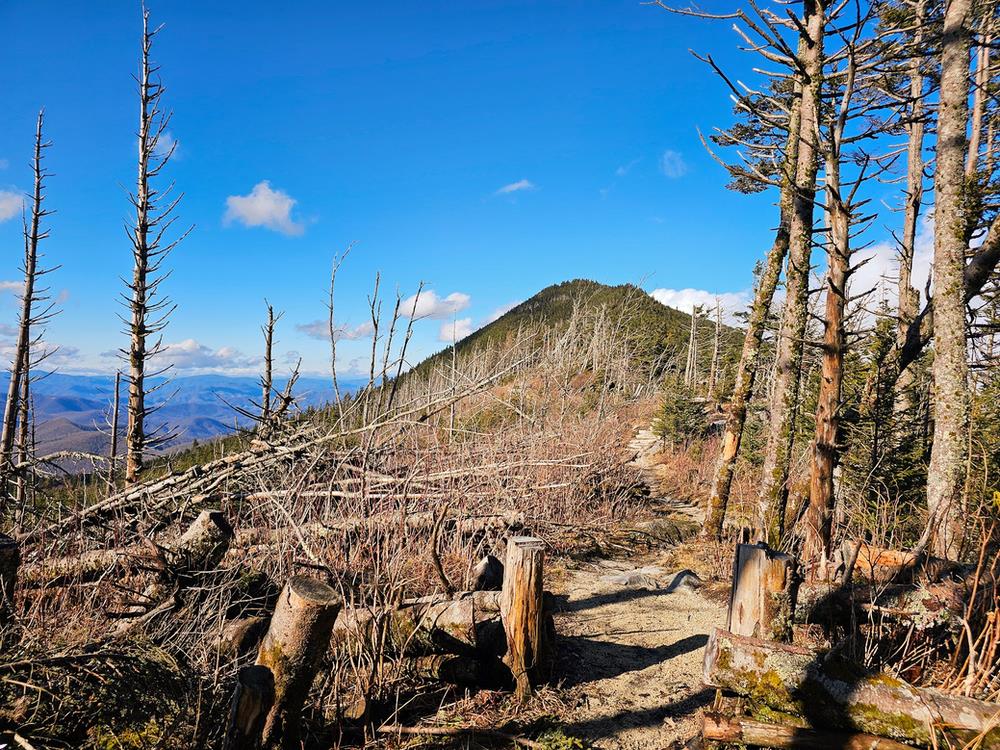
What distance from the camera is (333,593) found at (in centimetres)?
305

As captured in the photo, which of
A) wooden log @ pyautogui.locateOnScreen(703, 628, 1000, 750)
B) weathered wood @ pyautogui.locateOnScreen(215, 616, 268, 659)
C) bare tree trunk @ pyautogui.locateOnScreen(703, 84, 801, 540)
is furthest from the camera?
bare tree trunk @ pyautogui.locateOnScreen(703, 84, 801, 540)

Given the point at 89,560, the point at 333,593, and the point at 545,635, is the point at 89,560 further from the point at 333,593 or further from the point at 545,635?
the point at 545,635

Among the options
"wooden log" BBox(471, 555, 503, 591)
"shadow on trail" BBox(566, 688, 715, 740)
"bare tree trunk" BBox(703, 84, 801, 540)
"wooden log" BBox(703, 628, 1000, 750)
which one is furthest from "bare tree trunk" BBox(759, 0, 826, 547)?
"wooden log" BBox(703, 628, 1000, 750)

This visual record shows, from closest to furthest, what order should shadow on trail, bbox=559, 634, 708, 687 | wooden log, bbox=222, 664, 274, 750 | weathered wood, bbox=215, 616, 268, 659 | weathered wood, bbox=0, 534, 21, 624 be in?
wooden log, bbox=222, 664, 274, 750 < weathered wood, bbox=0, 534, 21, 624 < weathered wood, bbox=215, 616, 268, 659 < shadow on trail, bbox=559, 634, 708, 687

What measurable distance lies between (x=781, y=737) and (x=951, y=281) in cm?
539

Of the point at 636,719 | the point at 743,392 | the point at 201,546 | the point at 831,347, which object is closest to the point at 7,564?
the point at 201,546

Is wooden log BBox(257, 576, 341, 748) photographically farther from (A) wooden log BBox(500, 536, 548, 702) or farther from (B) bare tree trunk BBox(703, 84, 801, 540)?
(B) bare tree trunk BBox(703, 84, 801, 540)

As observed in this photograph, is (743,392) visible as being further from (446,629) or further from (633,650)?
(446,629)

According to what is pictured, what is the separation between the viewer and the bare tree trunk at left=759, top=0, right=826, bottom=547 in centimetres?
661

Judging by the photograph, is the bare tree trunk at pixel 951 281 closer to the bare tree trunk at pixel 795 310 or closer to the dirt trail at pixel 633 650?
the bare tree trunk at pixel 795 310

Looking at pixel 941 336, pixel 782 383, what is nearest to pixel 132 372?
pixel 782 383

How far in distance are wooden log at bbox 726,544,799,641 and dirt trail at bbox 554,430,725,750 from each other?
0.75 meters

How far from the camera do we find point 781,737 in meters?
3.05

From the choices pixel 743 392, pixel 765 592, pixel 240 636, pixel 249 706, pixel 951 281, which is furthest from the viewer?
pixel 743 392
